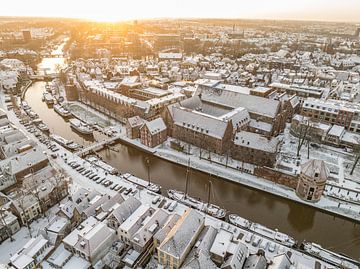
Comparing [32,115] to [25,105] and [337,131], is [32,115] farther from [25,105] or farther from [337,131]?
[337,131]

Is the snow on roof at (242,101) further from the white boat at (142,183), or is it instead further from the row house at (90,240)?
the row house at (90,240)

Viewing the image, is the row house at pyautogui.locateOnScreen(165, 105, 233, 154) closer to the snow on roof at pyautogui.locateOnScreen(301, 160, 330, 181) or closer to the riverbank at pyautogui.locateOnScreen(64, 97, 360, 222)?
the riverbank at pyautogui.locateOnScreen(64, 97, 360, 222)

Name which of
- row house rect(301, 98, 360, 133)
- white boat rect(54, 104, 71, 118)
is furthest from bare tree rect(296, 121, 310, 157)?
white boat rect(54, 104, 71, 118)

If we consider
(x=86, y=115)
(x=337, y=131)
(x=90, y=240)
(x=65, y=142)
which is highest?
(x=337, y=131)

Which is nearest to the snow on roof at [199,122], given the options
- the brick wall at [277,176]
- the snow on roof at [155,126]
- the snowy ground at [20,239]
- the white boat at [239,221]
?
the snow on roof at [155,126]

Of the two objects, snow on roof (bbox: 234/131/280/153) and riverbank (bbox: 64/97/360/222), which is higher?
snow on roof (bbox: 234/131/280/153)

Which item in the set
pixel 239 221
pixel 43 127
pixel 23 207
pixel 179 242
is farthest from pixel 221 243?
pixel 43 127
